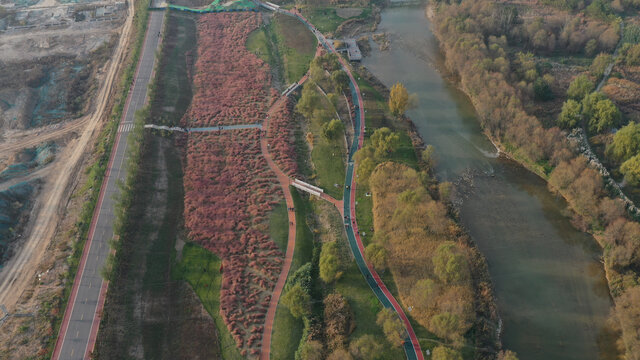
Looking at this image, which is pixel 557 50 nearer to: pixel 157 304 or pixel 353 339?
pixel 353 339

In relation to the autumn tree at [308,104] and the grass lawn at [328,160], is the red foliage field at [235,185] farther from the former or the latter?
the autumn tree at [308,104]

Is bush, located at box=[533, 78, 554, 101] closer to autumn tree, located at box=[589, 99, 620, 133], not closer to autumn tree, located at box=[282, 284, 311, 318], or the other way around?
autumn tree, located at box=[589, 99, 620, 133]

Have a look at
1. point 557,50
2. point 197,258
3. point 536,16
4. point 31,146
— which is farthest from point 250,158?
point 536,16

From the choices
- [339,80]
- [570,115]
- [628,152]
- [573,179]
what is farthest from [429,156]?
[628,152]

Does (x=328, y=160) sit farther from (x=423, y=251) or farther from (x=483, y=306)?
(x=483, y=306)

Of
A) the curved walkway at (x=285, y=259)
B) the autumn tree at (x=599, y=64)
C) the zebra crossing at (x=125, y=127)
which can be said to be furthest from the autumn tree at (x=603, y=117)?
the zebra crossing at (x=125, y=127)

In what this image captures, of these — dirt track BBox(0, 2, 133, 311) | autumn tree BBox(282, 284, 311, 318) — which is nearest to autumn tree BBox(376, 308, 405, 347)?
autumn tree BBox(282, 284, 311, 318)

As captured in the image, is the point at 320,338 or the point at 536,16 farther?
the point at 536,16
